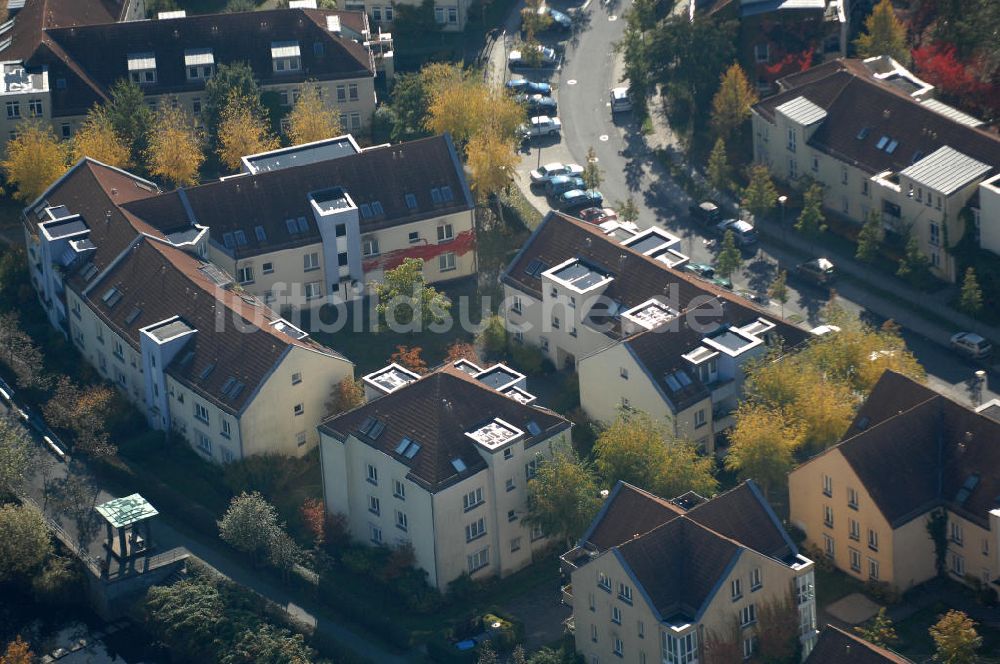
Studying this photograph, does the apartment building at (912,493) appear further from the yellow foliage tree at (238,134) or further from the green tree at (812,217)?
the yellow foliage tree at (238,134)

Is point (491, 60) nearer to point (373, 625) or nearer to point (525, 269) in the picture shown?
point (525, 269)

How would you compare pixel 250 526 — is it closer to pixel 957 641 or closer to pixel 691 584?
pixel 691 584

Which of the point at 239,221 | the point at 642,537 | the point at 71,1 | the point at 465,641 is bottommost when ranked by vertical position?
→ the point at 465,641

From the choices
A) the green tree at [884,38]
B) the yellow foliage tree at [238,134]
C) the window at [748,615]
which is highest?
the green tree at [884,38]

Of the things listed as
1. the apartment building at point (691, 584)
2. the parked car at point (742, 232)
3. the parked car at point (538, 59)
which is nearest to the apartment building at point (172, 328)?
the apartment building at point (691, 584)

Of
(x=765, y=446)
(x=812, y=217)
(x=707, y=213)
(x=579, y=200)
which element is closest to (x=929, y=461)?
(x=765, y=446)

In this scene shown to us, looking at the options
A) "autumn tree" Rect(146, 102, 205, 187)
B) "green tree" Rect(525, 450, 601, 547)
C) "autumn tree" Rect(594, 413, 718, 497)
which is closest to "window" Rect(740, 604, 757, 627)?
"autumn tree" Rect(594, 413, 718, 497)

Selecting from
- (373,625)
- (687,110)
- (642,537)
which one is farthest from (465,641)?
(687,110)
